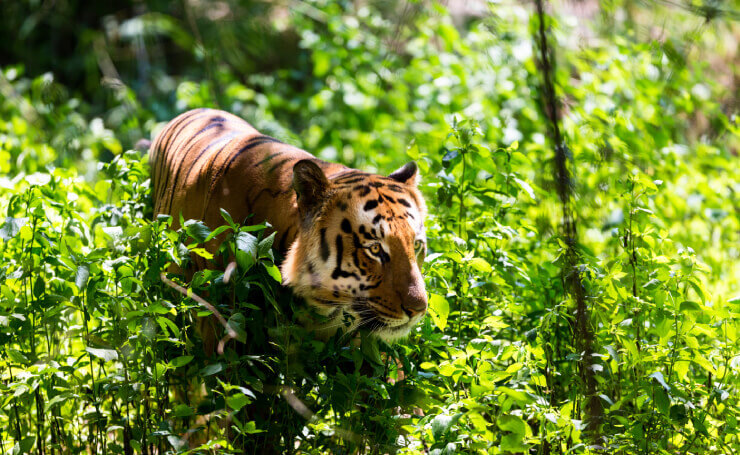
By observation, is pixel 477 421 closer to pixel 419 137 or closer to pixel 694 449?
pixel 694 449

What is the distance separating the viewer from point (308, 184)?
226 centimetres

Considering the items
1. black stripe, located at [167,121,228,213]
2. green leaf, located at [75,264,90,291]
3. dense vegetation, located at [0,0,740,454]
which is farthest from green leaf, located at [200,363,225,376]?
black stripe, located at [167,121,228,213]

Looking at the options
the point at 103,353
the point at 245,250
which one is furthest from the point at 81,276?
the point at 245,250

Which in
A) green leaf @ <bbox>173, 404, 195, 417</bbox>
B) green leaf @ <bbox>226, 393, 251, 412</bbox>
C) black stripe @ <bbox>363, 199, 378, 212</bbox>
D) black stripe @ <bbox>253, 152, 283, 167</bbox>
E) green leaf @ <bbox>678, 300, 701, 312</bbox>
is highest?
green leaf @ <bbox>678, 300, 701, 312</bbox>

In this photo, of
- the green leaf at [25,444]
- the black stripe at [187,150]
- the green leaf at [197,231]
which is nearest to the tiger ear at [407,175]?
the black stripe at [187,150]

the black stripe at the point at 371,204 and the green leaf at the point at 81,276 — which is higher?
the black stripe at the point at 371,204

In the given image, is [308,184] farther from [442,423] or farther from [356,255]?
[442,423]

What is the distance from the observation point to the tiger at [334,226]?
2152mm

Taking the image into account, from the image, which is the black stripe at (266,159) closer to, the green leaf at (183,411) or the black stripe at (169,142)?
the black stripe at (169,142)

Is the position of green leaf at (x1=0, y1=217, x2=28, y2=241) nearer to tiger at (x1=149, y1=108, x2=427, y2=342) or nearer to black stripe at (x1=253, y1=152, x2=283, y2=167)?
tiger at (x1=149, y1=108, x2=427, y2=342)

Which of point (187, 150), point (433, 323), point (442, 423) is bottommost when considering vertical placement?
point (433, 323)

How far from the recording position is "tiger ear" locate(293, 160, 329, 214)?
223 cm

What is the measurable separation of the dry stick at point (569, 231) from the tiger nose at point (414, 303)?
1.29ft

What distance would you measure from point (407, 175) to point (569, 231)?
2.72 feet
